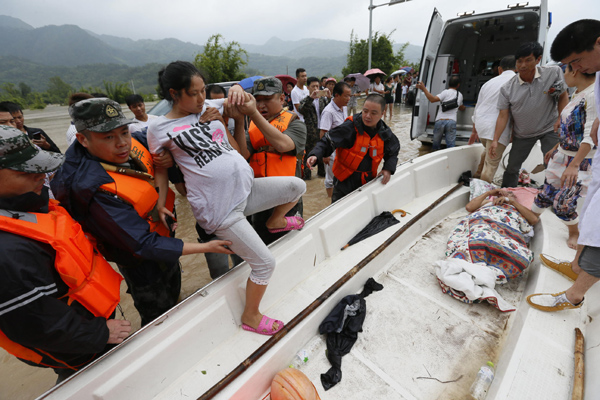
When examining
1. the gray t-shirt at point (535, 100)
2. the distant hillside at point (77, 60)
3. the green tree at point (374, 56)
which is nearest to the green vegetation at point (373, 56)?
the green tree at point (374, 56)

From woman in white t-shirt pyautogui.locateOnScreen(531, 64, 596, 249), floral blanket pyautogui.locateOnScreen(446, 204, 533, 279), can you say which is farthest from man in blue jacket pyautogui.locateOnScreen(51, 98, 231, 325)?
woman in white t-shirt pyautogui.locateOnScreen(531, 64, 596, 249)

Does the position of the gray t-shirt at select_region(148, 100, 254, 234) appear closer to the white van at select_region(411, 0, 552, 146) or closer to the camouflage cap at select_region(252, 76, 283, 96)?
the camouflage cap at select_region(252, 76, 283, 96)

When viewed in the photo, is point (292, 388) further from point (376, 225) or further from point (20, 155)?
point (376, 225)

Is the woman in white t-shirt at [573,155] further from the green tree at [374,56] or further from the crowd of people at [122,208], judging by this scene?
the green tree at [374,56]

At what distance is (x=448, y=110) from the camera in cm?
509

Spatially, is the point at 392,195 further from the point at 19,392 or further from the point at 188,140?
the point at 19,392

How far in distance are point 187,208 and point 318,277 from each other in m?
3.05

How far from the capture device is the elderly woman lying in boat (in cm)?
209

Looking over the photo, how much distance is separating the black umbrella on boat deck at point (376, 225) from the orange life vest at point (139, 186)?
5.06 ft

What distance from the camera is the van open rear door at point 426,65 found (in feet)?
15.8

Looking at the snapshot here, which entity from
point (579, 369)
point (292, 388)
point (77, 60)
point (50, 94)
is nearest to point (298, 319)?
point (292, 388)

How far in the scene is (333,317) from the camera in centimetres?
183

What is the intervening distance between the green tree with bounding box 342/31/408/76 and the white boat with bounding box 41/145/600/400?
24005 millimetres

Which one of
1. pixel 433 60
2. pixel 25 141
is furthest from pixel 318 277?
pixel 433 60
